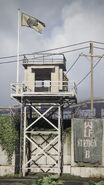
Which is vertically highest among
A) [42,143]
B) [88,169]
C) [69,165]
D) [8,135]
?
[8,135]

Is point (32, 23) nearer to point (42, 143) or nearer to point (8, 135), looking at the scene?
point (8, 135)

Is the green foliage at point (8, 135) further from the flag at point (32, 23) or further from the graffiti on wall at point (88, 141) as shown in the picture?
the flag at point (32, 23)

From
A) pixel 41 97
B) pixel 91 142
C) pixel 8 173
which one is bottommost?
pixel 8 173

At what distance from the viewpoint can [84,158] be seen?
1853 inches

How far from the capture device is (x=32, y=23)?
160 feet

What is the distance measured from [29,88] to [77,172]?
9.78m

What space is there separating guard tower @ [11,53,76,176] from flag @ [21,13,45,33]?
3.04m

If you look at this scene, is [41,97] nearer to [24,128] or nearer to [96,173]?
[24,128]

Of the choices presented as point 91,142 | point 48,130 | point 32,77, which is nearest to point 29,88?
point 32,77

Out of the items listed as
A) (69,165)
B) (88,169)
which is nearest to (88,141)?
(88,169)

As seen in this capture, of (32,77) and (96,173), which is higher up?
(32,77)

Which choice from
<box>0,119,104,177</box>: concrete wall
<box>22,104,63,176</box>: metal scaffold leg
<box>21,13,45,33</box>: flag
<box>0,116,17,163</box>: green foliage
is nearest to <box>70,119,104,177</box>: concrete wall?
<box>0,119,104,177</box>: concrete wall

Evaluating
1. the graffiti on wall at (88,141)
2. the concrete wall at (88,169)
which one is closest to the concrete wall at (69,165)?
the concrete wall at (88,169)

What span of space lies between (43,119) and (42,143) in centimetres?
271
